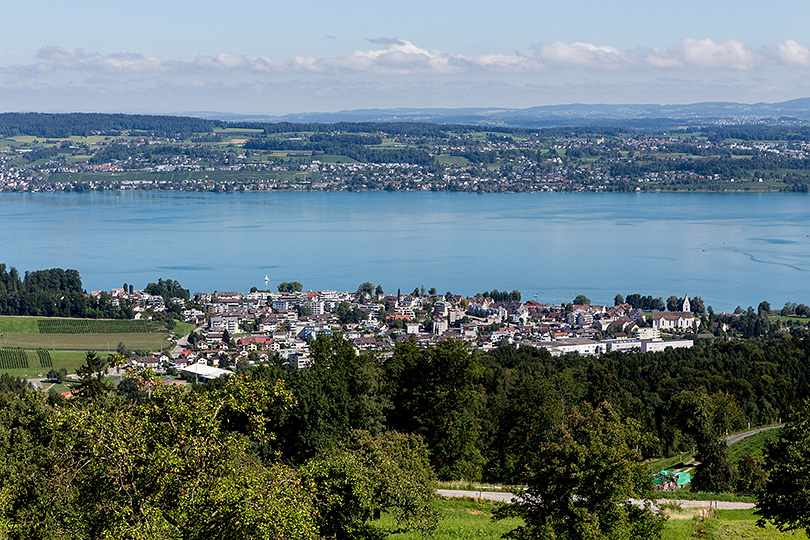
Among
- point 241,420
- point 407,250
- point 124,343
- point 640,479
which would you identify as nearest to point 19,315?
point 124,343

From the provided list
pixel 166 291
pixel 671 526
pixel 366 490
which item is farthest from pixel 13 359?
pixel 671 526

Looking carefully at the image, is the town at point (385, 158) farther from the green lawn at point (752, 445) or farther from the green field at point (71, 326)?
the green lawn at point (752, 445)

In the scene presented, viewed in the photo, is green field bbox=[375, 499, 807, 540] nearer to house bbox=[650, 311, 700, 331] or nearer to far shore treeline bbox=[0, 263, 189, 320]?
house bbox=[650, 311, 700, 331]

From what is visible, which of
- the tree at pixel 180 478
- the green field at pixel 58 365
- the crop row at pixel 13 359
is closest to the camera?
the tree at pixel 180 478

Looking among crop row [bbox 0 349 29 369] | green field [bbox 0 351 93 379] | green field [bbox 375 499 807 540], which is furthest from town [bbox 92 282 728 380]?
green field [bbox 375 499 807 540]

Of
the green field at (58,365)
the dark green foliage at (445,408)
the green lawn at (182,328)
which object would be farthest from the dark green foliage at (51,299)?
the dark green foliage at (445,408)

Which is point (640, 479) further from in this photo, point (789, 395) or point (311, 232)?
point (311, 232)
